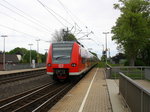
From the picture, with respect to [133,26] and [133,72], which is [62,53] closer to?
[133,72]

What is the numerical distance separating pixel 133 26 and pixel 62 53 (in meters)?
18.4

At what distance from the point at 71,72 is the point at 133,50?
1974cm

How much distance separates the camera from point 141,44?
111ft

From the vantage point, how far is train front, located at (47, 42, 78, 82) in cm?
1695

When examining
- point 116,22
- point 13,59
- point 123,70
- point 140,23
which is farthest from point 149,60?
point 13,59

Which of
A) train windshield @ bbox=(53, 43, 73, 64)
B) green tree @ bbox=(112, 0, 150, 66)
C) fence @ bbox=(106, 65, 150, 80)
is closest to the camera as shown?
train windshield @ bbox=(53, 43, 73, 64)

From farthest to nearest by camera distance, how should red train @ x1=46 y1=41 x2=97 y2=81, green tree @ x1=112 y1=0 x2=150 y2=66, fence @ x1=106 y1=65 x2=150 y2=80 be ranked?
green tree @ x1=112 y1=0 x2=150 y2=66 → fence @ x1=106 y1=65 x2=150 y2=80 → red train @ x1=46 y1=41 x2=97 y2=81

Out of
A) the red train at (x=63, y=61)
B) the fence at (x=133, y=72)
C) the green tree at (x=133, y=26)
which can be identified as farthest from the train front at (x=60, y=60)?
the green tree at (x=133, y=26)

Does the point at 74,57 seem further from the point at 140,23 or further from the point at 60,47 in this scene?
the point at 140,23

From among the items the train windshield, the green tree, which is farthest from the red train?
the green tree

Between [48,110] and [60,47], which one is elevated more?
[60,47]

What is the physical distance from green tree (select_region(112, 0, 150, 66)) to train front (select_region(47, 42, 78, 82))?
16.1 m

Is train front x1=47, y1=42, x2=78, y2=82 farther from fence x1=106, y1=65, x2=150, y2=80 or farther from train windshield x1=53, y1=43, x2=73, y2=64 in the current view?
fence x1=106, y1=65, x2=150, y2=80

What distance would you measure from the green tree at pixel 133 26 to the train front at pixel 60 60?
634 inches
